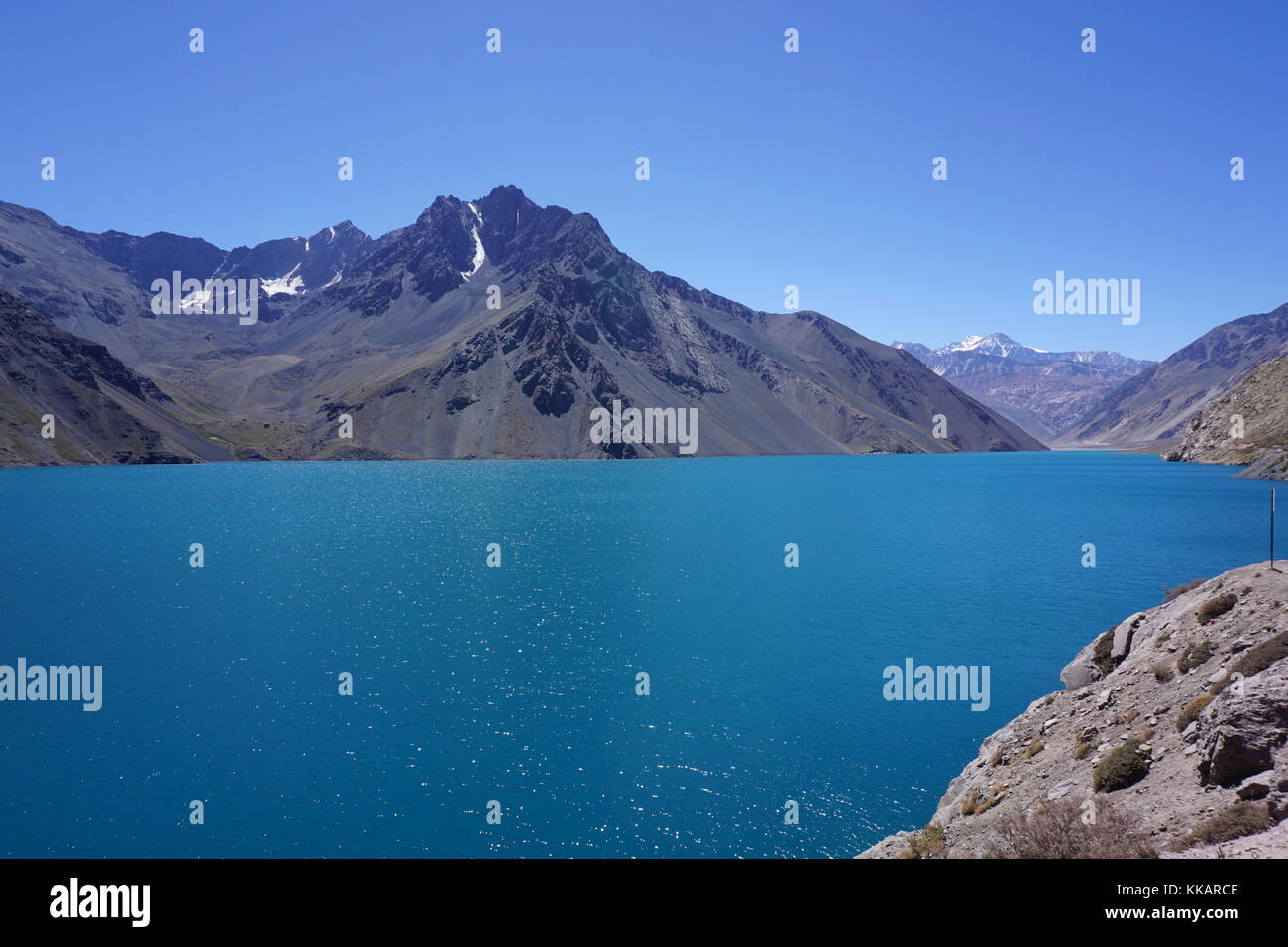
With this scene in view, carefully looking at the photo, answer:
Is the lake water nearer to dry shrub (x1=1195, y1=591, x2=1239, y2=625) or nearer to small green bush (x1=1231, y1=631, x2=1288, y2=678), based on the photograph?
dry shrub (x1=1195, y1=591, x2=1239, y2=625)

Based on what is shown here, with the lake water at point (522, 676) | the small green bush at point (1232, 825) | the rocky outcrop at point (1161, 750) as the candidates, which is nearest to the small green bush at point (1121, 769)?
the rocky outcrop at point (1161, 750)

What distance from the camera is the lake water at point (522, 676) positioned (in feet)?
96.1

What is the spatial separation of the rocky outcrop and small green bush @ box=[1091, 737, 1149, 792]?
4 cm

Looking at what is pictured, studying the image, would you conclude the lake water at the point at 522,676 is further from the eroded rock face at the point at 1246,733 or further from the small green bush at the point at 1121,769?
the eroded rock face at the point at 1246,733

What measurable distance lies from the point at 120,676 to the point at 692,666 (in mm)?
35616

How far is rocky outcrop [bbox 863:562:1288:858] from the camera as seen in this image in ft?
58.1

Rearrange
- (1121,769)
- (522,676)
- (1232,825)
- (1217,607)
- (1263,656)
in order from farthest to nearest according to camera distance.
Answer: (522,676) < (1217,607) < (1263,656) < (1121,769) < (1232,825)

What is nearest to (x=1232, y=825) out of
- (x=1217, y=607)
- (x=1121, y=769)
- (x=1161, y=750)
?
(x=1121, y=769)

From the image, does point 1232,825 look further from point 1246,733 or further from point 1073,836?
point 1246,733

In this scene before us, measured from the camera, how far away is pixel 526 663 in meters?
49.7

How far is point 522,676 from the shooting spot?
47.2 meters

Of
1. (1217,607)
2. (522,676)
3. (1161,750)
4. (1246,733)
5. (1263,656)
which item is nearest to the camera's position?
(1246,733)

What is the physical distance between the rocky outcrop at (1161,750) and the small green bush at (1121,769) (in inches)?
1.6

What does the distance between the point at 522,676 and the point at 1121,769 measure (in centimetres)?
3357
